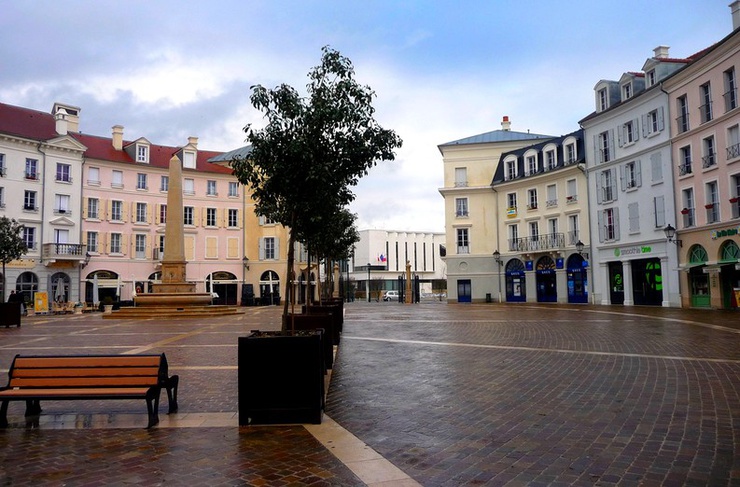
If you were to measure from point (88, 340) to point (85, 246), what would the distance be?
30486 millimetres

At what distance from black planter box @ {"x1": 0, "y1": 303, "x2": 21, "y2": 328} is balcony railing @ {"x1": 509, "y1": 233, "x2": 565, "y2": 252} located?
3483 centimetres

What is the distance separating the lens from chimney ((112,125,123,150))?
48.9m

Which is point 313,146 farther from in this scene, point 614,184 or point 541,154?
point 541,154

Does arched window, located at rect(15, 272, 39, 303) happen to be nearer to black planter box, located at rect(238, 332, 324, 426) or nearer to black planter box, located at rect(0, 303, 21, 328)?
black planter box, located at rect(0, 303, 21, 328)

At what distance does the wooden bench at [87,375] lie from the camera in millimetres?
6004

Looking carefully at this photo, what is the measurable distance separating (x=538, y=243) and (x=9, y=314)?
35.6 m

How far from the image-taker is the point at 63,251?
41.3 m

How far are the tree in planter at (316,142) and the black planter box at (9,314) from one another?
19718 mm

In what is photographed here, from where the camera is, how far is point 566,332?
16.2 m

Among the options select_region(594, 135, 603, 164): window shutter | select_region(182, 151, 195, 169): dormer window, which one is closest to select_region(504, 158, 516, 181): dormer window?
select_region(594, 135, 603, 164): window shutter

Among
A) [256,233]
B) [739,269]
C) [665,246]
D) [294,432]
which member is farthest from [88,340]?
[256,233]

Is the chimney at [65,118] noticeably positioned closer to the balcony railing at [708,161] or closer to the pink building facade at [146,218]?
the pink building facade at [146,218]

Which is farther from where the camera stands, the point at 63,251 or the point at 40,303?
the point at 63,251

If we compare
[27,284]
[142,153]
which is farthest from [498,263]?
[27,284]
